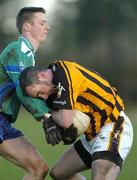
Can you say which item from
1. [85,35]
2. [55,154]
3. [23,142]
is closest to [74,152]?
[23,142]

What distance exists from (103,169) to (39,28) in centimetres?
189

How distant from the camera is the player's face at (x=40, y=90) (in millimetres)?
7516

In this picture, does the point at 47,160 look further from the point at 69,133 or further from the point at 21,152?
the point at 69,133

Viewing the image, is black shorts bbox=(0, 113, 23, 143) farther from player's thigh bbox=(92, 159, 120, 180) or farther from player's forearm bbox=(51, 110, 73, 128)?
player's thigh bbox=(92, 159, 120, 180)

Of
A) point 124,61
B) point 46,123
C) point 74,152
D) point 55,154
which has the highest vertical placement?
point 46,123

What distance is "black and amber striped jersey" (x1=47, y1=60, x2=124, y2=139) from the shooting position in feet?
24.4

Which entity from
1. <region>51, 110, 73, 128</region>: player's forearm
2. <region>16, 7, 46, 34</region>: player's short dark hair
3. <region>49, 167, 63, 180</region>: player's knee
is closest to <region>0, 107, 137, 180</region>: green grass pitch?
<region>49, 167, 63, 180</region>: player's knee

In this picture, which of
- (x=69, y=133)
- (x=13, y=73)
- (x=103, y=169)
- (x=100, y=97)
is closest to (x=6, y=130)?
(x=13, y=73)

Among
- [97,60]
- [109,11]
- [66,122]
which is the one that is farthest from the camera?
[109,11]

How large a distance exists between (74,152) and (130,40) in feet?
88.1

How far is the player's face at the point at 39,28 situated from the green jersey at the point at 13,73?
0.80ft

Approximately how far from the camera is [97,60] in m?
34.2

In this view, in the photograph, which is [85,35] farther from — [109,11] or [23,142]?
[23,142]

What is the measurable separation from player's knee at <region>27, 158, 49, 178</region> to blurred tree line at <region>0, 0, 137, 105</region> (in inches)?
980
